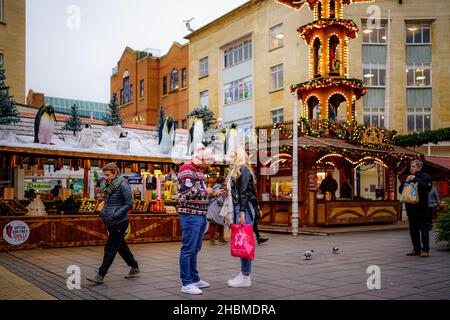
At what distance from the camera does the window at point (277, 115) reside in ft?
119

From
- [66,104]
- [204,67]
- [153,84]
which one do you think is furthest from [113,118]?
[66,104]

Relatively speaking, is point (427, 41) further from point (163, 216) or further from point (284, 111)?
point (163, 216)

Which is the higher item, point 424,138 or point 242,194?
point 424,138

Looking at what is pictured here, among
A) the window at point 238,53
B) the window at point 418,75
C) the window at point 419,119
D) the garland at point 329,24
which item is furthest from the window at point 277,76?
the garland at point 329,24

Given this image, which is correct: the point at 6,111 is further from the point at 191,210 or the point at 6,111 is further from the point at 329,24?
the point at 329,24

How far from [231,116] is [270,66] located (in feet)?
20.3

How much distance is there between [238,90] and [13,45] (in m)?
18.3

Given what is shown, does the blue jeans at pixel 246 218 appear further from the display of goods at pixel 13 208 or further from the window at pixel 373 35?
the window at pixel 373 35

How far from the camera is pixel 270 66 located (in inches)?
1467

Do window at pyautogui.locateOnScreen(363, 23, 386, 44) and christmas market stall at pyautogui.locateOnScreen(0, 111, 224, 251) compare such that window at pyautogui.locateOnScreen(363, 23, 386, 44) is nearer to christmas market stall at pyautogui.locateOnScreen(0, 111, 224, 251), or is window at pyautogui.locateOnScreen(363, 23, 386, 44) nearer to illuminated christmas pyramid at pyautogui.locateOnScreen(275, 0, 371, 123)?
illuminated christmas pyramid at pyautogui.locateOnScreen(275, 0, 371, 123)

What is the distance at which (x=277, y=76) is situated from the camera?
36.8 meters

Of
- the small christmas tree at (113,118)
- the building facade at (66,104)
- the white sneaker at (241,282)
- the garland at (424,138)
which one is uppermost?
the building facade at (66,104)

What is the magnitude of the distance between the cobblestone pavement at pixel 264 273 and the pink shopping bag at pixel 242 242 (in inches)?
20.5
